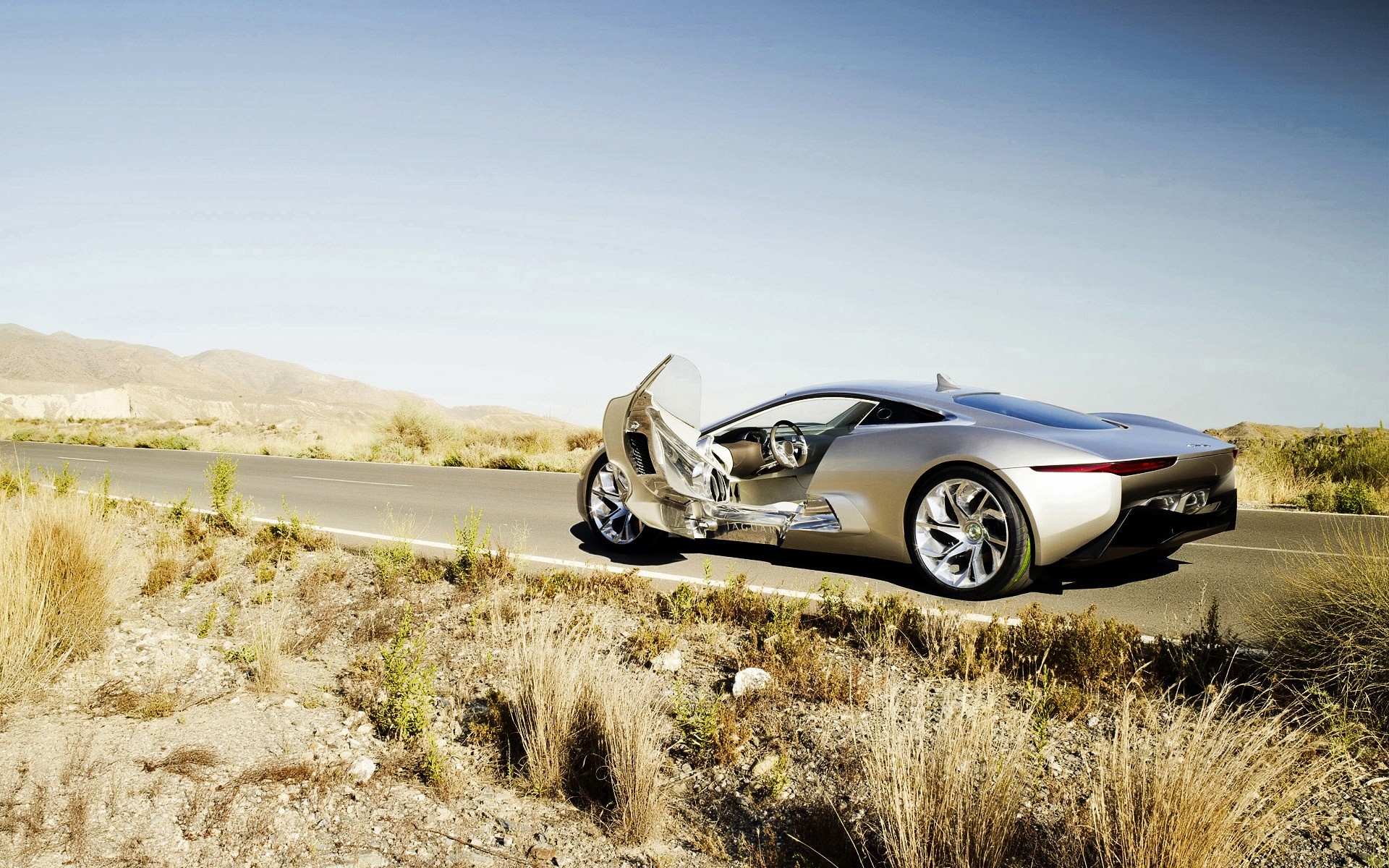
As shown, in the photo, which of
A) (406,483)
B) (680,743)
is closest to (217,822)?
(680,743)

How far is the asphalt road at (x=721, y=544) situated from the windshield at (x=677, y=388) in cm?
126

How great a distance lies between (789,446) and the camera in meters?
6.77

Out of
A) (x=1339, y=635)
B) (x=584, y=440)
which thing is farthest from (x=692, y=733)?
(x=584, y=440)

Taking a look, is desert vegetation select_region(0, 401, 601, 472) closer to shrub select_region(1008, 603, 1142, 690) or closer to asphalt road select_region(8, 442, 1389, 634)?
asphalt road select_region(8, 442, 1389, 634)

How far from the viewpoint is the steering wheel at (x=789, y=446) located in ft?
21.9

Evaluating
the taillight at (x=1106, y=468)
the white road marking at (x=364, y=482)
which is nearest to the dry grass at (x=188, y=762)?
the taillight at (x=1106, y=468)

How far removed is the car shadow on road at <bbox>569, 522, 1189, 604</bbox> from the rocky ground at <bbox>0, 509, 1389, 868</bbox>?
1278 mm

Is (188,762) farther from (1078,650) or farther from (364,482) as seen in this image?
(364,482)

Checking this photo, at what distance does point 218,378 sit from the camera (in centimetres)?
16538

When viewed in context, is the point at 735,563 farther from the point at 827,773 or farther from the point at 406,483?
the point at 406,483

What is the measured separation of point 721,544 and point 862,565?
5.02 ft

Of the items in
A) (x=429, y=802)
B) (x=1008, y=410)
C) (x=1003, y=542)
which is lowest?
(x=429, y=802)

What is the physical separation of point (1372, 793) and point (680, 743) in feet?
9.16

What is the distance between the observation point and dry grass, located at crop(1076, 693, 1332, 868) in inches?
110
